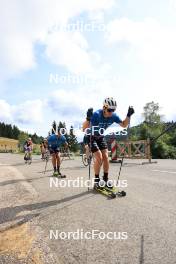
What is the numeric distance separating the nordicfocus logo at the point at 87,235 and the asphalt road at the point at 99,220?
0.09 ft

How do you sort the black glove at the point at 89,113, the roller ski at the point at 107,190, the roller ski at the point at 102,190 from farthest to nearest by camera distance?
the black glove at the point at 89,113
the roller ski at the point at 107,190
the roller ski at the point at 102,190

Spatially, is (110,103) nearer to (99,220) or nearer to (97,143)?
(97,143)

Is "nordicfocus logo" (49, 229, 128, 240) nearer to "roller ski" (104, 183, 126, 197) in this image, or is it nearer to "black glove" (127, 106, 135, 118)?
"roller ski" (104, 183, 126, 197)

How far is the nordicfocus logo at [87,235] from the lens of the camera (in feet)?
14.2

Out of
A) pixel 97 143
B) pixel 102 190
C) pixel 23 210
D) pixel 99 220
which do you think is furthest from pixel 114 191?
pixel 99 220

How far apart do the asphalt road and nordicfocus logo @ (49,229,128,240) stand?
27mm

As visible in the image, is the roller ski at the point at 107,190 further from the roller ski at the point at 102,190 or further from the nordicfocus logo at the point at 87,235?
the nordicfocus logo at the point at 87,235

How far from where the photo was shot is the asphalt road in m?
3.68

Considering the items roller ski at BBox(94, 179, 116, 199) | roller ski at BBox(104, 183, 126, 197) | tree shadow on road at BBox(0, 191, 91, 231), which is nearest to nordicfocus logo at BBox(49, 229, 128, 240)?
tree shadow on road at BBox(0, 191, 91, 231)

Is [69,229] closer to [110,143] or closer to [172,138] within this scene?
[110,143]

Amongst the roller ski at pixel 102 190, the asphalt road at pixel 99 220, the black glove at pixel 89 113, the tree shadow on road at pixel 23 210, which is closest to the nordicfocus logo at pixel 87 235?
the asphalt road at pixel 99 220

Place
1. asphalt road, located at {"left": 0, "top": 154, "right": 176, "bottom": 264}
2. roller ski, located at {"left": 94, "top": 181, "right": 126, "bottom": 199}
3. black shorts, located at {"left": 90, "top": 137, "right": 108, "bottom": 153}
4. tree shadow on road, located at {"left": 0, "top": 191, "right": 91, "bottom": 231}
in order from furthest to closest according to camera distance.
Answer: black shorts, located at {"left": 90, "top": 137, "right": 108, "bottom": 153} < roller ski, located at {"left": 94, "top": 181, "right": 126, "bottom": 199} < tree shadow on road, located at {"left": 0, "top": 191, "right": 91, "bottom": 231} < asphalt road, located at {"left": 0, "top": 154, "right": 176, "bottom": 264}

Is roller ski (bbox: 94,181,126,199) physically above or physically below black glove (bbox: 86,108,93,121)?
below

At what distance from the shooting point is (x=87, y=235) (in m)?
4.45
